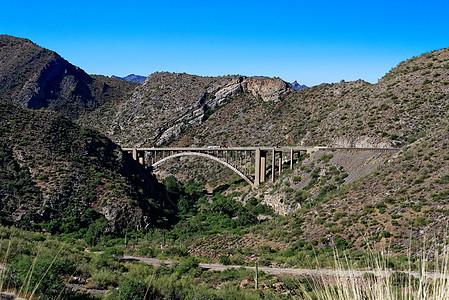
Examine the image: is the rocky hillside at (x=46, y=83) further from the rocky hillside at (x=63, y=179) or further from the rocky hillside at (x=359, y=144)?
the rocky hillside at (x=63, y=179)

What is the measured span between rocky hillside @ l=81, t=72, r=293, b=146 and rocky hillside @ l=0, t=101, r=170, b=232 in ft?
90.8

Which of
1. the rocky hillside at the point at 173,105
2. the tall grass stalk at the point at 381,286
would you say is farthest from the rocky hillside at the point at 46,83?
the tall grass stalk at the point at 381,286

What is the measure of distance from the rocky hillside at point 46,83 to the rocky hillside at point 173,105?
10.7 metres

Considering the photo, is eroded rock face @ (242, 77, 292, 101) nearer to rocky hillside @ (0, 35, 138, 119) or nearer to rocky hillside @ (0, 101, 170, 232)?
rocky hillside @ (0, 101, 170, 232)

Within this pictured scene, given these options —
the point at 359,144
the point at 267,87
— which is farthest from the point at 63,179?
the point at 267,87

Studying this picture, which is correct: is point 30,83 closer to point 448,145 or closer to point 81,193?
point 81,193

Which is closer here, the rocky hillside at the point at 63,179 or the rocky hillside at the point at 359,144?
the rocky hillside at the point at 359,144

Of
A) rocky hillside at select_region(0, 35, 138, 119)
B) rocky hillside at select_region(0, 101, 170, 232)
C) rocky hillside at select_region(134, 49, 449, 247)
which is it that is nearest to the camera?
rocky hillside at select_region(134, 49, 449, 247)

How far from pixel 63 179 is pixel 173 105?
161 ft

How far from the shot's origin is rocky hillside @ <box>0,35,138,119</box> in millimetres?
99125

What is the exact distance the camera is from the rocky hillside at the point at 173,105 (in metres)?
83.4

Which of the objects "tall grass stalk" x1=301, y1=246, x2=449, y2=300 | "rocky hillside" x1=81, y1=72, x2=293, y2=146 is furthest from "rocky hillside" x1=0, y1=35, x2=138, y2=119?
"tall grass stalk" x1=301, y1=246, x2=449, y2=300

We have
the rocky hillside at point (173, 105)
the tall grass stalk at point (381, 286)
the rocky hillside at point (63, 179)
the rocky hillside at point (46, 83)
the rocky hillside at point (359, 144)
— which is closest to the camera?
the tall grass stalk at point (381, 286)

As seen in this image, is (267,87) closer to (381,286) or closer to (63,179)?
(63,179)
